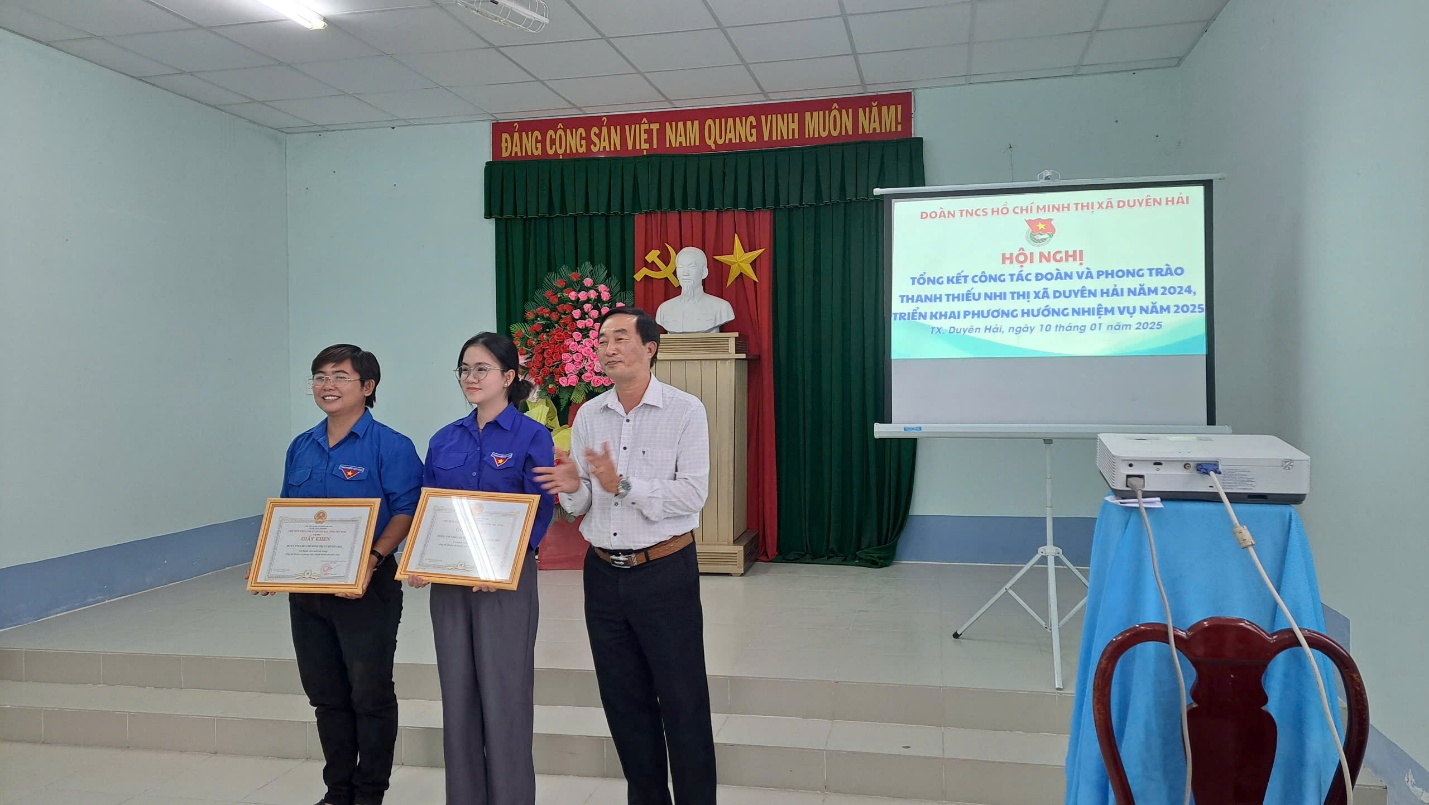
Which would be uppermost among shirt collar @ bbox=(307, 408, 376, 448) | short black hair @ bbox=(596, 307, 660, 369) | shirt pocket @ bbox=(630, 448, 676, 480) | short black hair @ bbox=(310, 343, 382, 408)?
short black hair @ bbox=(596, 307, 660, 369)

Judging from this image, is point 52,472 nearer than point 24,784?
No

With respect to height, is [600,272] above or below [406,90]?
below

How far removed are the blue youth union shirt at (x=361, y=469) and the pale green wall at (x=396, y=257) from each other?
3.41m

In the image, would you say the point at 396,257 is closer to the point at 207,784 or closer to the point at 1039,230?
the point at 207,784

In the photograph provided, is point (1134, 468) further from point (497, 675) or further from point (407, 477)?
point (407, 477)

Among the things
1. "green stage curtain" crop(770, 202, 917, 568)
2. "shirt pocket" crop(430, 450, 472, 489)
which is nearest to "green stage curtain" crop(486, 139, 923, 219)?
"green stage curtain" crop(770, 202, 917, 568)

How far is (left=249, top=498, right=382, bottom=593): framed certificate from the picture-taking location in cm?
254

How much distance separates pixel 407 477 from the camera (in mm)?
2713

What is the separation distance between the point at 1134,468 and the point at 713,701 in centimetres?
215

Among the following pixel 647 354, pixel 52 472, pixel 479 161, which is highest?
pixel 479 161

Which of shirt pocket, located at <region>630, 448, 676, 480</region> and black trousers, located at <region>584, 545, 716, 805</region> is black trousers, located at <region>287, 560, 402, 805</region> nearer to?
black trousers, located at <region>584, 545, 716, 805</region>

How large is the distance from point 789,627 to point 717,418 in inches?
58.1

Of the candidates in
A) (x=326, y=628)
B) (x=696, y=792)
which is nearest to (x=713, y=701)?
(x=696, y=792)

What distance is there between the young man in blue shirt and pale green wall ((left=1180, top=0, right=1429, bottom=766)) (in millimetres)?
2841
